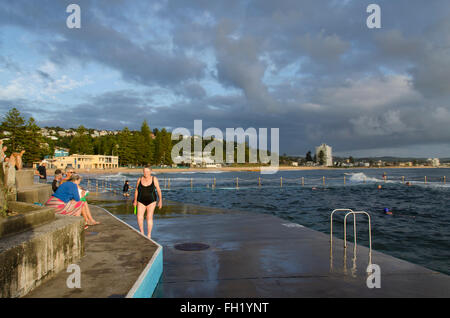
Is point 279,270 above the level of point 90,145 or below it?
below

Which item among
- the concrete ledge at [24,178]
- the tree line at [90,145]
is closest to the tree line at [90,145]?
the tree line at [90,145]

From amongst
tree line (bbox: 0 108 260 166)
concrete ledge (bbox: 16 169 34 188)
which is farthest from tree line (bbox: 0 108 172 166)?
concrete ledge (bbox: 16 169 34 188)

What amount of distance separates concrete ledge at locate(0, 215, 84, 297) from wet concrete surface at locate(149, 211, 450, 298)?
5.04ft

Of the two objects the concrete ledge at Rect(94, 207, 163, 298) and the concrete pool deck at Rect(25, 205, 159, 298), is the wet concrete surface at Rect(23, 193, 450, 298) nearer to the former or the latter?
the concrete pool deck at Rect(25, 205, 159, 298)

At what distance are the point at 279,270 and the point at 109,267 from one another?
285 centimetres

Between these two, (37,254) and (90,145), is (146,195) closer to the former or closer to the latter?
(37,254)

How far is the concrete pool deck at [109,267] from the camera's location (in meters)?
3.55

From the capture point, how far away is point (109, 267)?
14.4ft

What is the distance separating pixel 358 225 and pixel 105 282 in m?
13.4

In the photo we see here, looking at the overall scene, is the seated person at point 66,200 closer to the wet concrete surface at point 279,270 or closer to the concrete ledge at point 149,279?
the wet concrete surface at point 279,270

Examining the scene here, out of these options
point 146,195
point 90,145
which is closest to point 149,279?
point 146,195

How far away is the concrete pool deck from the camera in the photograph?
3549 millimetres
